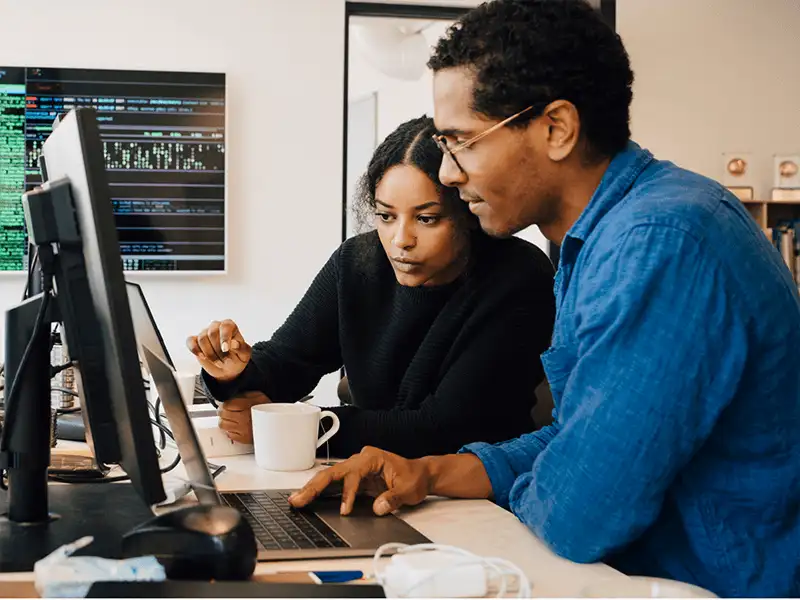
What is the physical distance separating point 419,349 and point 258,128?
2.58 meters

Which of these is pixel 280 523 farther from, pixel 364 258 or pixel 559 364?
pixel 364 258

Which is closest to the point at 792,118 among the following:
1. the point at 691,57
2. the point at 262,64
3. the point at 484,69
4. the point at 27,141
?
the point at 691,57

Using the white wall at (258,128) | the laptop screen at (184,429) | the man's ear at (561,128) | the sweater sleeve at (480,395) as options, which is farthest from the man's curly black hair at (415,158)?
the white wall at (258,128)

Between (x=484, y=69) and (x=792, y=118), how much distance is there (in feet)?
13.2

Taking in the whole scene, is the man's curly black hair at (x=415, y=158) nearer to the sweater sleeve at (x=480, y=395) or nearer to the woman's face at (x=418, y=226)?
the woman's face at (x=418, y=226)

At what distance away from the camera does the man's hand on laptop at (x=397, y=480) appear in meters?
1.18

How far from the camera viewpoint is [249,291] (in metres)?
4.12

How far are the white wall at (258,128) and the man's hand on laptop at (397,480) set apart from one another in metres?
2.93

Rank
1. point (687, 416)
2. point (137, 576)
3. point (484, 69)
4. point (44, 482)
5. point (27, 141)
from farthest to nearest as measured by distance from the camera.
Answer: point (27, 141), point (484, 69), point (44, 482), point (687, 416), point (137, 576)

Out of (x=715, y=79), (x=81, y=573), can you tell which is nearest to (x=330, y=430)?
(x=81, y=573)

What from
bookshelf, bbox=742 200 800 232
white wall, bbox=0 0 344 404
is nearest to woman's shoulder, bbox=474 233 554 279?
white wall, bbox=0 0 344 404

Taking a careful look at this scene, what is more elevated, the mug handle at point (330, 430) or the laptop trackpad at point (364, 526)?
the mug handle at point (330, 430)

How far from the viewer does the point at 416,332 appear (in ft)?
5.98

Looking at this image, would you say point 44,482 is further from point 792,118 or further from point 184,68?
point 792,118
